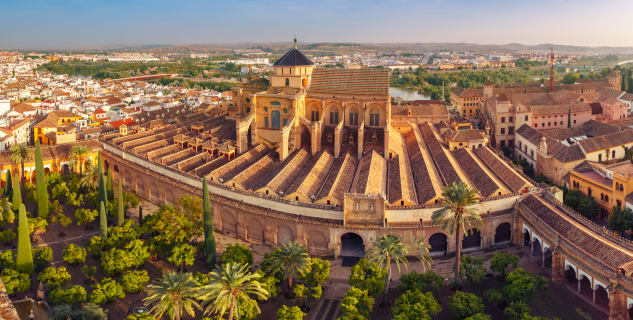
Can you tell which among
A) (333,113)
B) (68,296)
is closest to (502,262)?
(68,296)

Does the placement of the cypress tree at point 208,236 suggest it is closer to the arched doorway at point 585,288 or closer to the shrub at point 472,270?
the shrub at point 472,270

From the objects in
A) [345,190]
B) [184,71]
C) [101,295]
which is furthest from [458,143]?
[184,71]

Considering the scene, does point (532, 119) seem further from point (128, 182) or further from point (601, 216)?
point (128, 182)

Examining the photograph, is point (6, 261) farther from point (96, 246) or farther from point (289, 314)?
point (289, 314)

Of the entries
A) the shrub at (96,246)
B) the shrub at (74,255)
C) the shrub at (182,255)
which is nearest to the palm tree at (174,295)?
the shrub at (182,255)

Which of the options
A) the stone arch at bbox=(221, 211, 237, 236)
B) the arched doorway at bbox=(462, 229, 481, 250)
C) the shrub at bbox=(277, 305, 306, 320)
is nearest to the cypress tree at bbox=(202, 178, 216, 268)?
the stone arch at bbox=(221, 211, 237, 236)

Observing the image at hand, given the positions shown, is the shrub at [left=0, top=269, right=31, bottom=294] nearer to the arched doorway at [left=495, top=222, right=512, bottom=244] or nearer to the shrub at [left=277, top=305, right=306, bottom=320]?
Result: the shrub at [left=277, top=305, right=306, bottom=320]
